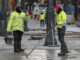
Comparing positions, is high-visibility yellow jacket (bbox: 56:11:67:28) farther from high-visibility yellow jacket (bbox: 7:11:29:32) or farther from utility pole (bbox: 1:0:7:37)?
utility pole (bbox: 1:0:7:37)

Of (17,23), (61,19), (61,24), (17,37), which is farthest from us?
(17,37)

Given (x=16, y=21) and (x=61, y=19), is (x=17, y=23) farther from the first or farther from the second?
(x=61, y=19)

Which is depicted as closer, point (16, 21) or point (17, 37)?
point (16, 21)

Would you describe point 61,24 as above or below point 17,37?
above

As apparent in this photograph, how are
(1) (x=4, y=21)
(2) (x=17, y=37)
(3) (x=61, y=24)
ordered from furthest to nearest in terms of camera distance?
(1) (x=4, y=21), (2) (x=17, y=37), (3) (x=61, y=24)

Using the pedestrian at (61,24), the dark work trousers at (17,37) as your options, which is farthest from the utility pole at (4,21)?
the pedestrian at (61,24)

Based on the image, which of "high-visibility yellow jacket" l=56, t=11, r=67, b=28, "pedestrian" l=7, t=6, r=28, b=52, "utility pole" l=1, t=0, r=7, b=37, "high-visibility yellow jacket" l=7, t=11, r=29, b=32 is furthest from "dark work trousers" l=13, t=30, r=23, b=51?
"utility pole" l=1, t=0, r=7, b=37

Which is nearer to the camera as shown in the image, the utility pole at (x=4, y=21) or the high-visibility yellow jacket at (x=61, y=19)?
the high-visibility yellow jacket at (x=61, y=19)

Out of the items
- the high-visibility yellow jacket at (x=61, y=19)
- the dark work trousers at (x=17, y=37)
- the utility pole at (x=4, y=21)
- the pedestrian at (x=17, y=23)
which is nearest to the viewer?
the high-visibility yellow jacket at (x=61, y=19)

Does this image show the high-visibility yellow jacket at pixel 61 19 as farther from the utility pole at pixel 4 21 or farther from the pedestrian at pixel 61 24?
the utility pole at pixel 4 21

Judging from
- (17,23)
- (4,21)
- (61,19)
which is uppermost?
(61,19)

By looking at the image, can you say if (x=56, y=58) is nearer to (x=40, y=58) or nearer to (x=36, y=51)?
(x=40, y=58)

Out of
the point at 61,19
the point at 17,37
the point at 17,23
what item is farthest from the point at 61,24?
the point at 17,37

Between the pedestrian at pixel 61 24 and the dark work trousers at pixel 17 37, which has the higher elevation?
the pedestrian at pixel 61 24
